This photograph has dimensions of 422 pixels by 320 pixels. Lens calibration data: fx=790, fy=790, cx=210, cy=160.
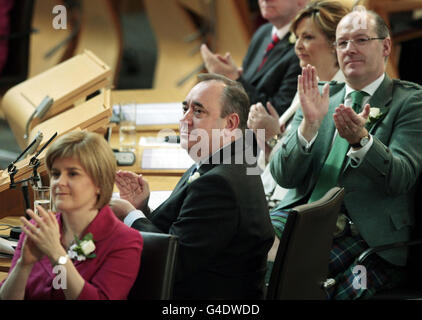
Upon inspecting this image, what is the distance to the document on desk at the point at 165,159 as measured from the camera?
337cm

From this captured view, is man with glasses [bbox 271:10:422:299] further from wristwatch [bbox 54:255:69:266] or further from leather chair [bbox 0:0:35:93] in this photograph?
leather chair [bbox 0:0:35:93]

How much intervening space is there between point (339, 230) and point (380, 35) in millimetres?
722

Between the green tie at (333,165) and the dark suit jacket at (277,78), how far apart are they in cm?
92

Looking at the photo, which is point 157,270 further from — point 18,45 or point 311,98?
point 18,45

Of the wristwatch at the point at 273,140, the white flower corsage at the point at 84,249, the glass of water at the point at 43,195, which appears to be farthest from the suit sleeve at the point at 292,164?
the white flower corsage at the point at 84,249

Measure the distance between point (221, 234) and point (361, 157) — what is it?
68 centimetres

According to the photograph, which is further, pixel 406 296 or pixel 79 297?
pixel 406 296

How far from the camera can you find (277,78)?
3.98 meters

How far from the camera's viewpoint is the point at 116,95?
4.54 meters

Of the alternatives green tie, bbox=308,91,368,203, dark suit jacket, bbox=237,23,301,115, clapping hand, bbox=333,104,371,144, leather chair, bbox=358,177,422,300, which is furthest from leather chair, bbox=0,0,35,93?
leather chair, bbox=358,177,422,300

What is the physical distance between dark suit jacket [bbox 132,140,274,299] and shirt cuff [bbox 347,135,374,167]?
1.55 feet

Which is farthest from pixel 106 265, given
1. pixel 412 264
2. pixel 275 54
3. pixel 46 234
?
pixel 275 54

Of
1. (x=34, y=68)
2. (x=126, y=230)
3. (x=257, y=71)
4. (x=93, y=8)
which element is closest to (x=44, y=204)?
(x=126, y=230)
